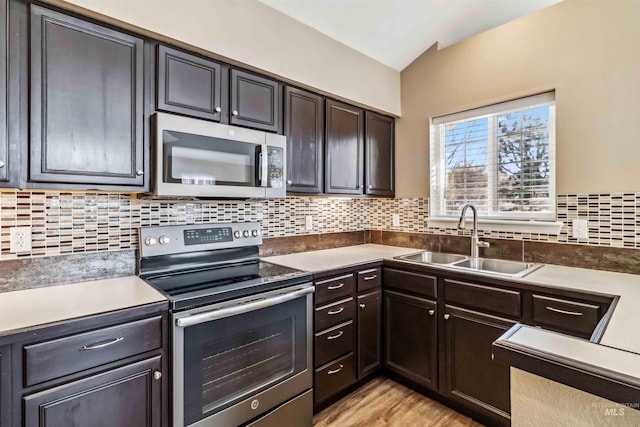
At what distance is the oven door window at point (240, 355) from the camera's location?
1.45 meters

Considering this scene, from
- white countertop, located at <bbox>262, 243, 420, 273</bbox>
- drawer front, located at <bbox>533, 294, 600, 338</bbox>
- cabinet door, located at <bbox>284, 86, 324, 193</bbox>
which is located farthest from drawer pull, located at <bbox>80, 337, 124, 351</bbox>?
drawer front, located at <bbox>533, 294, 600, 338</bbox>

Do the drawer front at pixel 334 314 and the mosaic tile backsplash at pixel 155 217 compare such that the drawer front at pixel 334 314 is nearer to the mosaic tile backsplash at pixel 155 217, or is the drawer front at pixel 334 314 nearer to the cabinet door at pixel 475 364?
the cabinet door at pixel 475 364

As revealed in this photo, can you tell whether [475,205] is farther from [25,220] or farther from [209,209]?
[25,220]

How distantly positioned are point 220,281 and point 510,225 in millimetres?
2050

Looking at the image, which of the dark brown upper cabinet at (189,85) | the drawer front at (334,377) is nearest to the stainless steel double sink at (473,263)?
the drawer front at (334,377)

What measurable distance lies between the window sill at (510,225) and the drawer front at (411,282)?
0.70m

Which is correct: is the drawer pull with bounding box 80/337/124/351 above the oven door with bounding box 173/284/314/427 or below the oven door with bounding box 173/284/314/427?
above

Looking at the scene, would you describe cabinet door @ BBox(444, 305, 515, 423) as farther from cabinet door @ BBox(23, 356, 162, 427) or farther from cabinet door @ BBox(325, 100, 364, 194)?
cabinet door @ BBox(23, 356, 162, 427)

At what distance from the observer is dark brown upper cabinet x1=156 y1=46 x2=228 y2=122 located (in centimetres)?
168

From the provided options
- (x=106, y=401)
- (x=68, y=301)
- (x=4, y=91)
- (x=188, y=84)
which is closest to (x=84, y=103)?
(x=4, y=91)

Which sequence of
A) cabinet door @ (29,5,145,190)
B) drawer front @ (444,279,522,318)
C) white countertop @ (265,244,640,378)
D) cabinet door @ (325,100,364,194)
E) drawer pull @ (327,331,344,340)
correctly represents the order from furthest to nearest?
cabinet door @ (325,100,364,194)
drawer pull @ (327,331,344,340)
drawer front @ (444,279,522,318)
cabinet door @ (29,5,145,190)
white countertop @ (265,244,640,378)

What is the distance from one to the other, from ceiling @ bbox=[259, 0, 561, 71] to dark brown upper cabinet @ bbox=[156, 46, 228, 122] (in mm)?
631

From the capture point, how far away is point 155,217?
1.95m

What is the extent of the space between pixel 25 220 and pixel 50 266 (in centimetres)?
25
